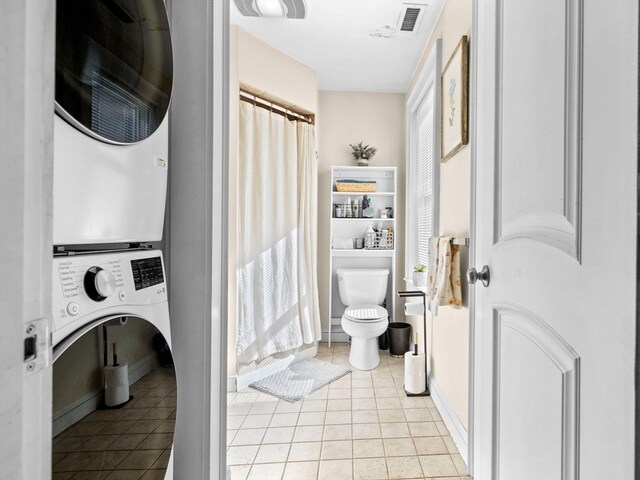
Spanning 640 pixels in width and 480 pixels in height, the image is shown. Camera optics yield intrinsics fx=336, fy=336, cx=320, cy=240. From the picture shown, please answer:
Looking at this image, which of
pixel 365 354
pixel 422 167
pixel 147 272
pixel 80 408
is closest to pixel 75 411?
pixel 80 408

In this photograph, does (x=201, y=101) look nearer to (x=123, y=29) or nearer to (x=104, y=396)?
(x=123, y=29)

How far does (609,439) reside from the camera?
530mm

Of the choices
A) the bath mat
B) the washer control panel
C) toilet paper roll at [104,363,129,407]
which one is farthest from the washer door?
the bath mat

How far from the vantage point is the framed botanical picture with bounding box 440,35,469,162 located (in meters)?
1.71

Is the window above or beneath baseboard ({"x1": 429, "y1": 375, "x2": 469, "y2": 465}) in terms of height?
above

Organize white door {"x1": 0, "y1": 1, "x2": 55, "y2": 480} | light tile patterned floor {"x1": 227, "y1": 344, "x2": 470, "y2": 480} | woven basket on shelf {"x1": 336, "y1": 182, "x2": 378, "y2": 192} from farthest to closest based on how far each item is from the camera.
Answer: woven basket on shelf {"x1": 336, "y1": 182, "x2": 378, "y2": 192} < light tile patterned floor {"x1": 227, "y1": 344, "x2": 470, "y2": 480} < white door {"x1": 0, "y1": 1, "x2": 55, "y2": 480}

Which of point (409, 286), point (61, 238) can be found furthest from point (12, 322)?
point (409, 286)

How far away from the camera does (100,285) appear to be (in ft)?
1.94

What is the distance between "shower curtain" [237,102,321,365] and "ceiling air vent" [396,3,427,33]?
108 centimetres

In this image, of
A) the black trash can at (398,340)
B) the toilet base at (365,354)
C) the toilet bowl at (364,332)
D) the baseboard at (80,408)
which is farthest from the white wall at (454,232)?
the baseboard at (80,408)

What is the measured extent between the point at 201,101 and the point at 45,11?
584mm

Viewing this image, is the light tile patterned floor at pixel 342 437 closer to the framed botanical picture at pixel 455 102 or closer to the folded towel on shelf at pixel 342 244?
the folded towel on shelf at pixel 342 244

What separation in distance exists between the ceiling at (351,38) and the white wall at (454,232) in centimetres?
30

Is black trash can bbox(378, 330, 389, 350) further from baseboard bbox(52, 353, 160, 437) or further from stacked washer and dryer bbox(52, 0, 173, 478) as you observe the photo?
baseboard bbox(52, 353, 160, 437)
